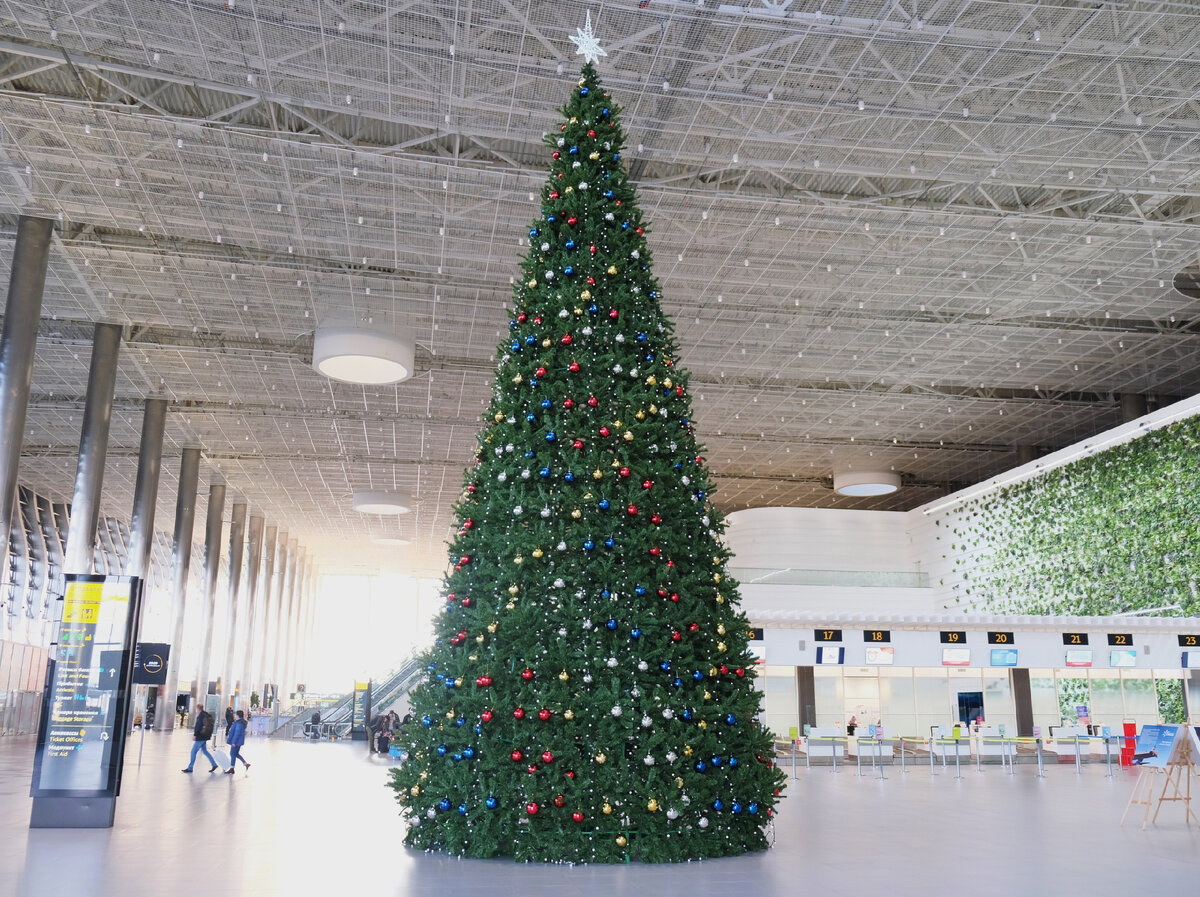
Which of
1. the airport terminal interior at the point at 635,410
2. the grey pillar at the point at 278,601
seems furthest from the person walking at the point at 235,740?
the grey pillar at the point at 278,601

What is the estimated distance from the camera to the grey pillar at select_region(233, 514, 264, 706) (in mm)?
41562

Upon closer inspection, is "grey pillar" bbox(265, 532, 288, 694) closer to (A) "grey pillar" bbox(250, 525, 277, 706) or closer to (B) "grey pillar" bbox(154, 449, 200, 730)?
(A) "grey pillar" bbox(250, 525, 277, 706)

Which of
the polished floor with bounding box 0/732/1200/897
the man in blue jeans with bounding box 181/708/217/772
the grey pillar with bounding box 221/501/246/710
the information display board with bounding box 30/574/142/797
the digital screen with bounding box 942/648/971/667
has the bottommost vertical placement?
the polished floor with bounding box 0/732/1200/897

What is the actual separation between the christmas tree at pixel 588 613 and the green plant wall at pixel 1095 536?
741 inches

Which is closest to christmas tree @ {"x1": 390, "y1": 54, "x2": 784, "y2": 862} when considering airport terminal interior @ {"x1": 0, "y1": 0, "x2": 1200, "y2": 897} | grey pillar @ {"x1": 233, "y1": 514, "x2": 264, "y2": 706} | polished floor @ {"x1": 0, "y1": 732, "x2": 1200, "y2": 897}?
airport terminal interior @ {"x1": 0, "y1": 0, "x2": 1200, "y2": 897}

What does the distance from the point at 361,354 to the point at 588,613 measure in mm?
13550

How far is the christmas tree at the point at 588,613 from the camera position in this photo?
6.53 meters

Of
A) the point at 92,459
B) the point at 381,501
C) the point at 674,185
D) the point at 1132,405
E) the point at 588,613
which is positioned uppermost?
the point at 674,185

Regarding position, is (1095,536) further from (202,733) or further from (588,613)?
(588,613)

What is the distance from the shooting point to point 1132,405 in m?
25.6

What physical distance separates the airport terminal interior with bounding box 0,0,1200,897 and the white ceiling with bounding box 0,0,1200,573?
87 millimetres

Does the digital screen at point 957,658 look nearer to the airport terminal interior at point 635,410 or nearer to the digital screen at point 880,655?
the airport terminal interior at point 635,410

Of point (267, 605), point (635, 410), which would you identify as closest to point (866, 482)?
point (267, 605)

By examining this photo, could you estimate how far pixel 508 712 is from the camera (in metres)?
6.60
